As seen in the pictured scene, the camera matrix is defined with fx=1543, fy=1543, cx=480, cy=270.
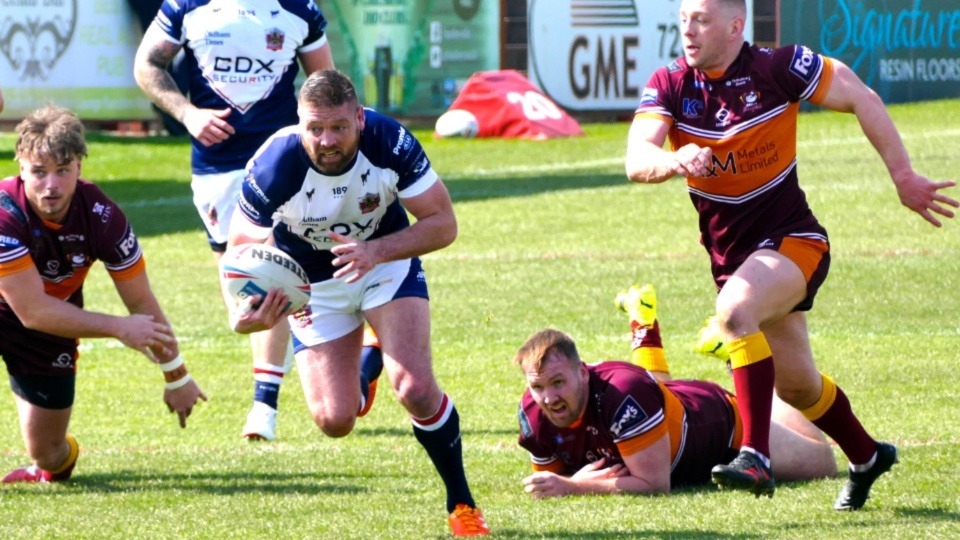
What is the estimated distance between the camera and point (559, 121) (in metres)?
26.3

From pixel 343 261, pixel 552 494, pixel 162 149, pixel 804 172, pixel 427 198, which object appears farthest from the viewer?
pixel 162 149

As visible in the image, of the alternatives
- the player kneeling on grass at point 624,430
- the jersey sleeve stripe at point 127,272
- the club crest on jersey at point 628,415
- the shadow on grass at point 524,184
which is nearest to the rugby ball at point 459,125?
the shadow on grass at point 524,184

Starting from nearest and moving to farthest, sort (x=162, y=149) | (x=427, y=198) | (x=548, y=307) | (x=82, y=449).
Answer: (x=427, y=198)
(x=82, y=449)
(x=548, y=307)
(x=162, y=149)

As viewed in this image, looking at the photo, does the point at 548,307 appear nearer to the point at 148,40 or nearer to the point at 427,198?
the point at 148,40

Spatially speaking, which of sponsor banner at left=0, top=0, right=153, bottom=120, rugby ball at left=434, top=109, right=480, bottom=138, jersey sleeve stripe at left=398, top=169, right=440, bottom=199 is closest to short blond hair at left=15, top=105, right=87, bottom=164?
jersey sleeve stripe at left=398, top=169, right=440, bottom=199

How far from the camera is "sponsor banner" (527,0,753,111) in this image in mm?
28625

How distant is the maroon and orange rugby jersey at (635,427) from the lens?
6.25m

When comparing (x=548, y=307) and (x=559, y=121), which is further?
(x=559, y=121)

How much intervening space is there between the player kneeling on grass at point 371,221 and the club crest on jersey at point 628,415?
2.35 ft

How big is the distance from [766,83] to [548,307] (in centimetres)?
654

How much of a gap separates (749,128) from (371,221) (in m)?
1.53

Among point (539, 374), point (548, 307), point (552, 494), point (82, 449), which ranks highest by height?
point (539, 374)

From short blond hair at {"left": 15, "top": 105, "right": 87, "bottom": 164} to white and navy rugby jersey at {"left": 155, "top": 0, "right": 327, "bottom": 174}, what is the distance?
1964 millimetres

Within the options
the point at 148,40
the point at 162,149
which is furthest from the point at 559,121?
the point at 148,40
